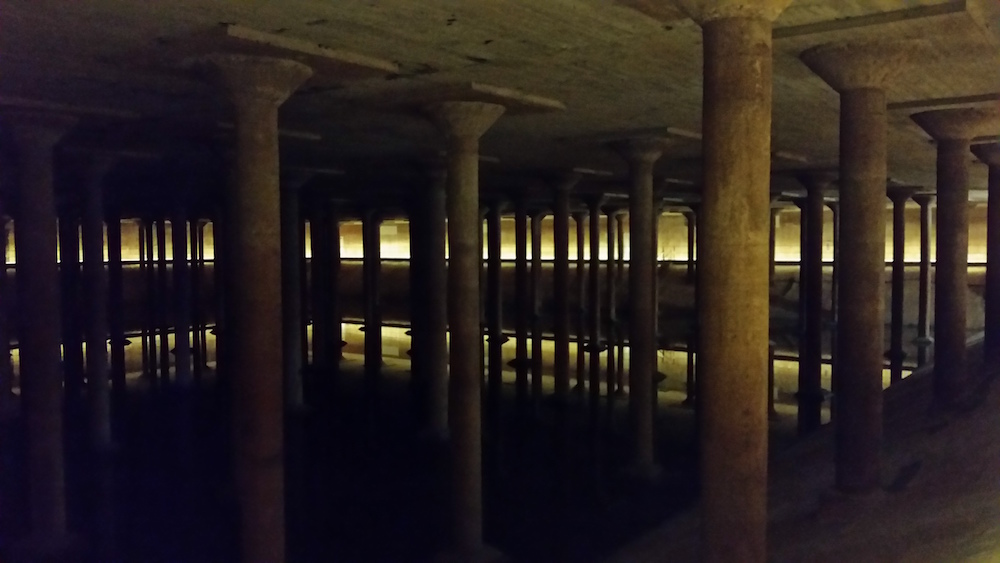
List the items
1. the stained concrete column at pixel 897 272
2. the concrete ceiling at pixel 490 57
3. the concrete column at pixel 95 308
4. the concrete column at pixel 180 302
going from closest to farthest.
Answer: the concrete ceiling at pixel 490 57 → the concrete column at pixel 95 308 → the concrete column at pixel 180 302 → the stained concrete column at pixel 897 272

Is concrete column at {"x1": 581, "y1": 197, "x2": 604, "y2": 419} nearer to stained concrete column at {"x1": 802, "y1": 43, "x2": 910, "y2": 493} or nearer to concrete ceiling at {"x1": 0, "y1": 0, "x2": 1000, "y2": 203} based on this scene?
concrete ceiling at {"x1": 0, "y1": 0, "x2": 1000, "y2": 203}

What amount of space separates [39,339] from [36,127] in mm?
2207

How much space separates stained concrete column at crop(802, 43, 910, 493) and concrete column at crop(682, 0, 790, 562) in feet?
7.88

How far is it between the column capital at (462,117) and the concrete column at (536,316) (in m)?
9.44

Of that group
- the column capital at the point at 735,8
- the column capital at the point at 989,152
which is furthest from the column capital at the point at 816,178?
the column capital at the point at 735,8

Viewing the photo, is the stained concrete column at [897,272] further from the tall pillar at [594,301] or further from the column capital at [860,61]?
the column capital at [860,61]

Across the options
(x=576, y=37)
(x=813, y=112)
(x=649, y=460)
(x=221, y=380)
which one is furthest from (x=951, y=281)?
(x=221, y=380)

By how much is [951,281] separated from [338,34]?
26.3ft

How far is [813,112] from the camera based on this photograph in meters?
9.43

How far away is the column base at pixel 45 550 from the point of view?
28.4 feet

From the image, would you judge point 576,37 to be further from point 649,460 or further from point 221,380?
point 221,380

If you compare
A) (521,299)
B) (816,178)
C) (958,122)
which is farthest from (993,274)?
(521,299)

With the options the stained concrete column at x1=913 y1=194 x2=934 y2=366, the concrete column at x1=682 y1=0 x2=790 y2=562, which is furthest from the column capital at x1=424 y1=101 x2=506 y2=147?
the stained concrete column at x1=913 y1=194 x2=934 y2=366

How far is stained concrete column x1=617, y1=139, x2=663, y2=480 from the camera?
11547 mm
